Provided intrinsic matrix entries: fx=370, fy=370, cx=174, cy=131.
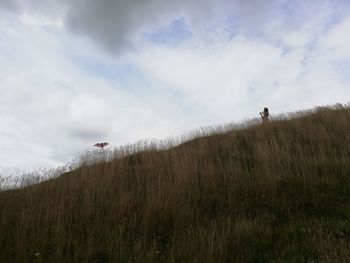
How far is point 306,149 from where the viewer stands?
28.7ft

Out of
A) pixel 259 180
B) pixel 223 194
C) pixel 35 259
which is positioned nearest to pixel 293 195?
pixel 259 180

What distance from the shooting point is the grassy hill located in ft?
15.1

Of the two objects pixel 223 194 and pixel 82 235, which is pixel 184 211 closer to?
pixel 223 194

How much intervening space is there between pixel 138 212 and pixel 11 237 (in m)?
1.89

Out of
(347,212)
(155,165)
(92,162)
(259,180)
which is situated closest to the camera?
(347,212)

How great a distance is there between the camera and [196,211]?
6.09 m

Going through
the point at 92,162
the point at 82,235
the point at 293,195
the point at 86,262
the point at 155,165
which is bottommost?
A: the point at 86,262

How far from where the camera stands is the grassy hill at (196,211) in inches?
181

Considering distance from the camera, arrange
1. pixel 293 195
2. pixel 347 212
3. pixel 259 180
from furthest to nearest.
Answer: pixel 259 180 < pixel 293 195 < pixel 347 212

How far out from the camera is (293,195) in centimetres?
646

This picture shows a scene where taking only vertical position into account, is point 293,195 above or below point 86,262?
above

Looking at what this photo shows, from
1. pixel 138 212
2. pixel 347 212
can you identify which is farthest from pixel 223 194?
pixel 347 212

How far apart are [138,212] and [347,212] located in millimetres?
3201

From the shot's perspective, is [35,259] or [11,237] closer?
[35,259]
